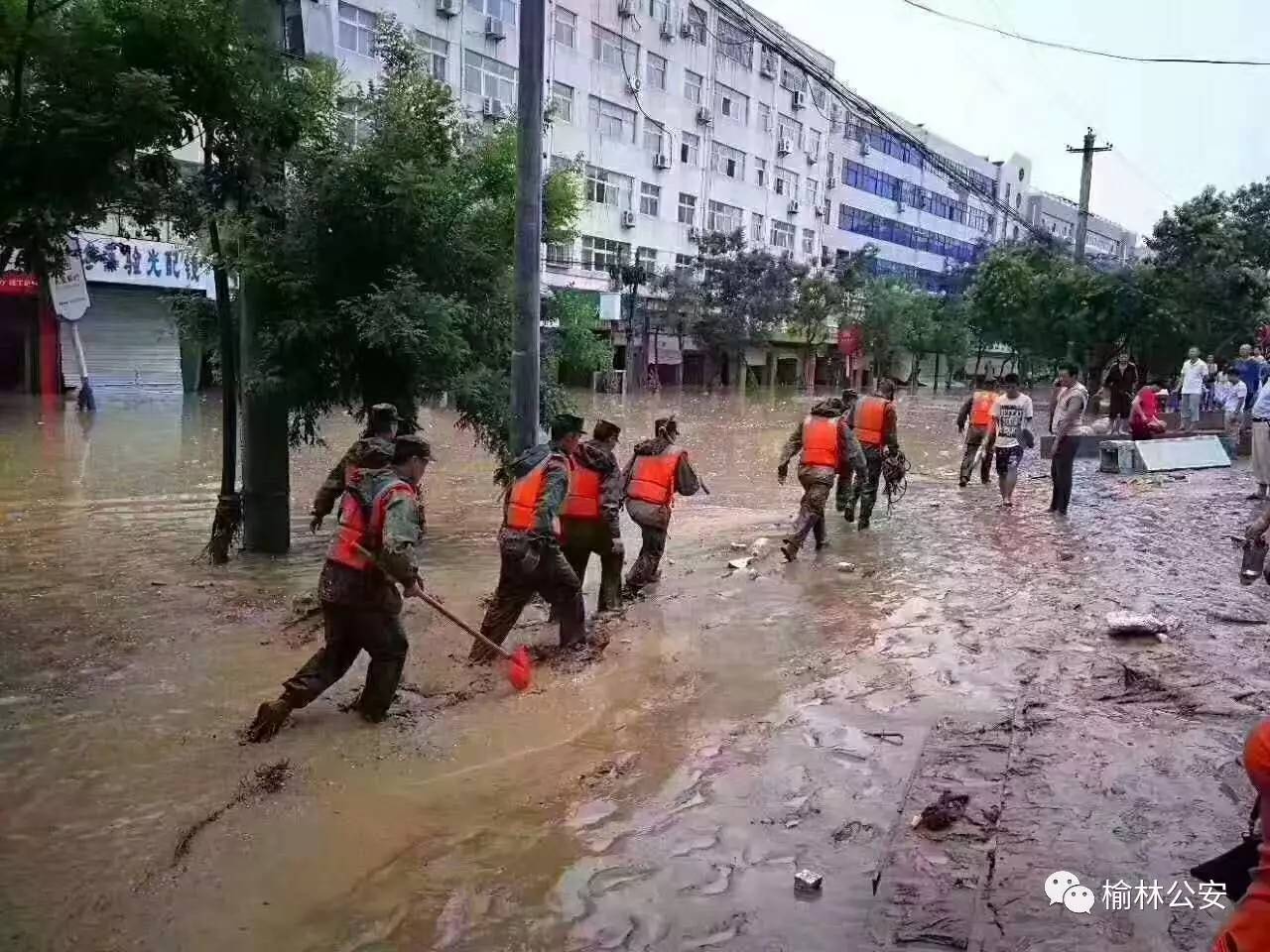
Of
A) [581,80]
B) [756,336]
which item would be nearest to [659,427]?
[581,80]

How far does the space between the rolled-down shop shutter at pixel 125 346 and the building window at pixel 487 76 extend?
12.8m

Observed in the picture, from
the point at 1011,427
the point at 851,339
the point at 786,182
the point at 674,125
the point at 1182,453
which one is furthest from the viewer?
the point at 786,182

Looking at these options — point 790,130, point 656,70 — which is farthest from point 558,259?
point 790,130

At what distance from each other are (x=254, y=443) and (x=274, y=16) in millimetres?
3512

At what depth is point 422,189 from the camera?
27.6 ft

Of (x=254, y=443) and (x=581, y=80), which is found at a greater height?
(x=581, y=80)

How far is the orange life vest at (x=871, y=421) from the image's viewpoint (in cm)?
1145

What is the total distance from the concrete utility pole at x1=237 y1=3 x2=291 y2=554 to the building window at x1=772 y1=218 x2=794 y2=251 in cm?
4734

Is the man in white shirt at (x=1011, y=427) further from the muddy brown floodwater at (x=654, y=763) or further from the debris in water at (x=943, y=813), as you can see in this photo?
the debris in water at (x=943, y=813)

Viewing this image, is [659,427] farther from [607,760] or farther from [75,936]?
[75,936]

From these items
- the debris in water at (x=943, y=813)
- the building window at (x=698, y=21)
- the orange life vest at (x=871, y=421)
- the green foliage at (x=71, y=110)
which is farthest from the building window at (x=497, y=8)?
the debris in water at (x=943, y=813)

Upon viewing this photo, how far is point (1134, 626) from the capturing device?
702cm

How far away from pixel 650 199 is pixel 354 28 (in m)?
15.8

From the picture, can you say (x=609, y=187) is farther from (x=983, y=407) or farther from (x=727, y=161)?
(x=983, y=407)
